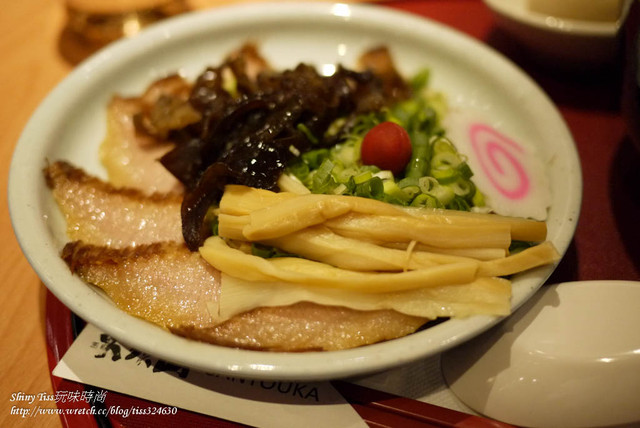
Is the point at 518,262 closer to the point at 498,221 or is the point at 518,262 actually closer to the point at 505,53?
the point at 498,221

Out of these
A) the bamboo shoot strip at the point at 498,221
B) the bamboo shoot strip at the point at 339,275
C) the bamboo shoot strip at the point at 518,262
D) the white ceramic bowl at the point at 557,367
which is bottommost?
the white ceramic bowl at the point at 557,367

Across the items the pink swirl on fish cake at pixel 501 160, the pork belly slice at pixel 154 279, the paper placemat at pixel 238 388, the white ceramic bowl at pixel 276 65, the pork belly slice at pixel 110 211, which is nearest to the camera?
the white ceramic bowl at pixel 276 65

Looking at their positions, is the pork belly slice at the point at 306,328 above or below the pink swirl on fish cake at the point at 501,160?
below

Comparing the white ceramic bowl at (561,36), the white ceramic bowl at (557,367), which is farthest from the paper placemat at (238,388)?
the white ceramic bowl at (561,36)

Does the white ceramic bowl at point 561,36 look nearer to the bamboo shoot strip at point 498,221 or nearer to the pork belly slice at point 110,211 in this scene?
the bamboo shoot strip at point 498,221

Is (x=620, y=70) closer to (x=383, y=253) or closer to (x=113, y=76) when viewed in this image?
(x=383, y=253)

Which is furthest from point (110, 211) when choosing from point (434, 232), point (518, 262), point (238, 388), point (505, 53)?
point (505, 53)

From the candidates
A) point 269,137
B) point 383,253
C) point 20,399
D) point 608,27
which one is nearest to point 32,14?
point 269,137
